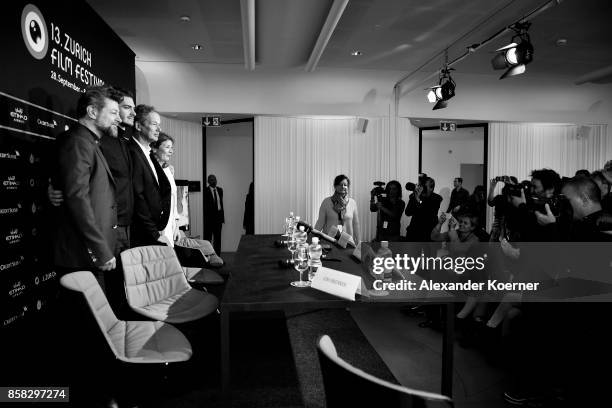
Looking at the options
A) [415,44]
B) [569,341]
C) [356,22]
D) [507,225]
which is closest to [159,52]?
[356,22]

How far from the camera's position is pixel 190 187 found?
691 centimetres

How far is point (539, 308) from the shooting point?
2.47 metres

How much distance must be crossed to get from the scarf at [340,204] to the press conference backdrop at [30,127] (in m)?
2.33

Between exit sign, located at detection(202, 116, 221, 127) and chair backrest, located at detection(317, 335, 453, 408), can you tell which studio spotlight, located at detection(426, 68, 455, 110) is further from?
chair backrest, located at detection(317, 335, 453, 408)

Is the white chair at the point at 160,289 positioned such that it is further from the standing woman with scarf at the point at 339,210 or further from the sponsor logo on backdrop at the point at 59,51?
the standing woman with scarf at the point at 339,210

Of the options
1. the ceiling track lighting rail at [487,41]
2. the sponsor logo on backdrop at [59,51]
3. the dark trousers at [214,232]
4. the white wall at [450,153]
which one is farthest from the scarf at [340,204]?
the white wall at [450,153]

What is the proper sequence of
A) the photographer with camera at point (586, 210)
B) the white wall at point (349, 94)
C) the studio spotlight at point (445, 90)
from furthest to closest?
the white wall at point (349, 94) < the studio spotlight at point (445, 90) < the photographer with camera at point (586, 210)

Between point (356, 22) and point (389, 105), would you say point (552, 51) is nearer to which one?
point (389, 105)

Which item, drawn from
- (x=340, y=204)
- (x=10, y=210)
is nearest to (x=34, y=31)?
(x=10, y=210)

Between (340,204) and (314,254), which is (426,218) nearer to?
(340,204)

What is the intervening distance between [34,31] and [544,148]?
7.90m

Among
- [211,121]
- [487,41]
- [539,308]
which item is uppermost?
[487,41]

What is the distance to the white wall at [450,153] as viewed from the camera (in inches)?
341

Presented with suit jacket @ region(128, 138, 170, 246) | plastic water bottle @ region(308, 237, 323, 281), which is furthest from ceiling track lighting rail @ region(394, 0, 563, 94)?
suit jacket @ region(128, 138, 170, 246)
